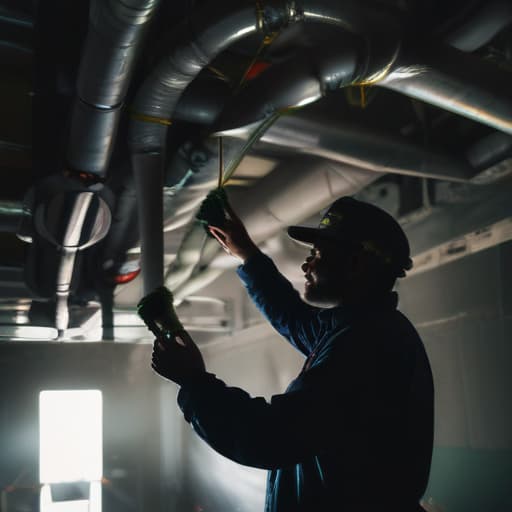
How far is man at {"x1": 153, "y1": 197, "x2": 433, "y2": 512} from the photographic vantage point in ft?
2.51

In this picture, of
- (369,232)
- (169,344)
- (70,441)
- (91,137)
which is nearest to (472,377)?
(369,232)

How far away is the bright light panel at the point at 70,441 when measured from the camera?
2908 mm

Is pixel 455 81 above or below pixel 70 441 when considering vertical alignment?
above

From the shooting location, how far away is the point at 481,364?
1566 millimetres

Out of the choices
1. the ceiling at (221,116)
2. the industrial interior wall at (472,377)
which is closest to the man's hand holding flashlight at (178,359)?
the ceiling at (221,116)

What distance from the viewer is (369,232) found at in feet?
3.24

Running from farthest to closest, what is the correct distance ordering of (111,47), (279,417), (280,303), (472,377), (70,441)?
1. (70,441)
2. (472,377)
3. (280,303)
4. (111,47)
5. (279,417)

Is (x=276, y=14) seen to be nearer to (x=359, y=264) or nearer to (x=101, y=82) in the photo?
(x=101, y=82)

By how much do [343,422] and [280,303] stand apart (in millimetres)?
397

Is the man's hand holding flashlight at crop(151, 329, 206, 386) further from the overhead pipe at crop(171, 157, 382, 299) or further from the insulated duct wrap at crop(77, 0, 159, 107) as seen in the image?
the overhead pipe at crop(171, 157, 382, 299)

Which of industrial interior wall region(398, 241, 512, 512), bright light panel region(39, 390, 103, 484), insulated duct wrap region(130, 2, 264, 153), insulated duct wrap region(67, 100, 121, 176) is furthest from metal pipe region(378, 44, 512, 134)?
bright light panel region(39, 390, 103, 484)

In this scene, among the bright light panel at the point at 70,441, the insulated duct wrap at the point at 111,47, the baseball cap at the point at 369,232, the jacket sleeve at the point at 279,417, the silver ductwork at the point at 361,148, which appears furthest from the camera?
the bright light panel at the point at 70,441

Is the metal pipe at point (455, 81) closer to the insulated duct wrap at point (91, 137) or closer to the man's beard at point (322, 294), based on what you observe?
the man's beard at point (322, 294)

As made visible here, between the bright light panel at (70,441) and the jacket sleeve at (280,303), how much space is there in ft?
6.94
